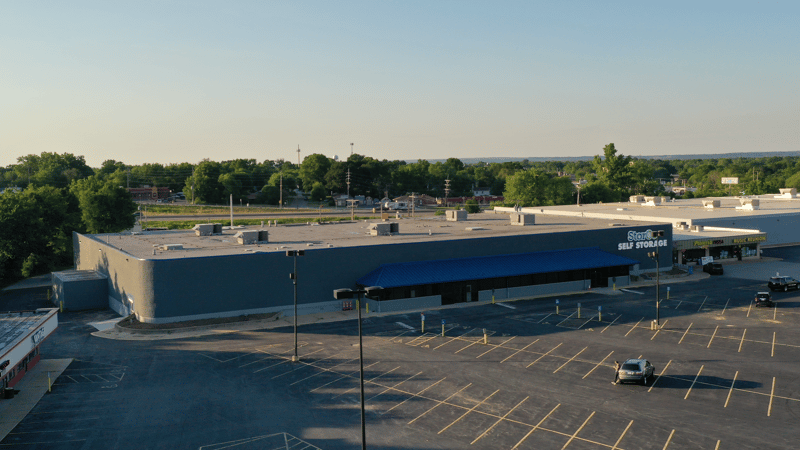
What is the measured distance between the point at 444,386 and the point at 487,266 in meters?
26.4

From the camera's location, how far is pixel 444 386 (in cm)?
3553

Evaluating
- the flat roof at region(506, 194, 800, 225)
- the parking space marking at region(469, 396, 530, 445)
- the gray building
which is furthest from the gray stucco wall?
the flat roof at region(506, 194, 800, 225)

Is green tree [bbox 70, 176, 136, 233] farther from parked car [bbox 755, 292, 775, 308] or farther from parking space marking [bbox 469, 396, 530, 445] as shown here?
parked car [bbox 755, 292, 775, 308]

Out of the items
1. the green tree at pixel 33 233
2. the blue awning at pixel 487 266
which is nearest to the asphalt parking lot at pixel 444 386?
the blue awning at pixel 487 266

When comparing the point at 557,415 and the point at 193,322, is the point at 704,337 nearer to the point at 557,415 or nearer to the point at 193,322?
the point at 557,415

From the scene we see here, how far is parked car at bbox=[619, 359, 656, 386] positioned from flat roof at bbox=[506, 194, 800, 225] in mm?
58547

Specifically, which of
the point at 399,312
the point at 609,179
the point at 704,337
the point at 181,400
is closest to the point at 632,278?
the point at 704,337

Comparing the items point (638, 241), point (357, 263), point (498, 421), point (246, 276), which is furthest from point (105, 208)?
point (498, 421)

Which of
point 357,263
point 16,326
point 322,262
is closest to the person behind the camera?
point 16,326

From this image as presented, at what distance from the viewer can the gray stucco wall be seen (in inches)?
1983

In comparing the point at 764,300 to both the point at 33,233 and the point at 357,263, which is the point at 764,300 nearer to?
the point at 357,263

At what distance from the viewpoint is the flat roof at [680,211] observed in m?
94.6

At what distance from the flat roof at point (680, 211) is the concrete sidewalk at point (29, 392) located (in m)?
73.6

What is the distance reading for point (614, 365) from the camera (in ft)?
128
